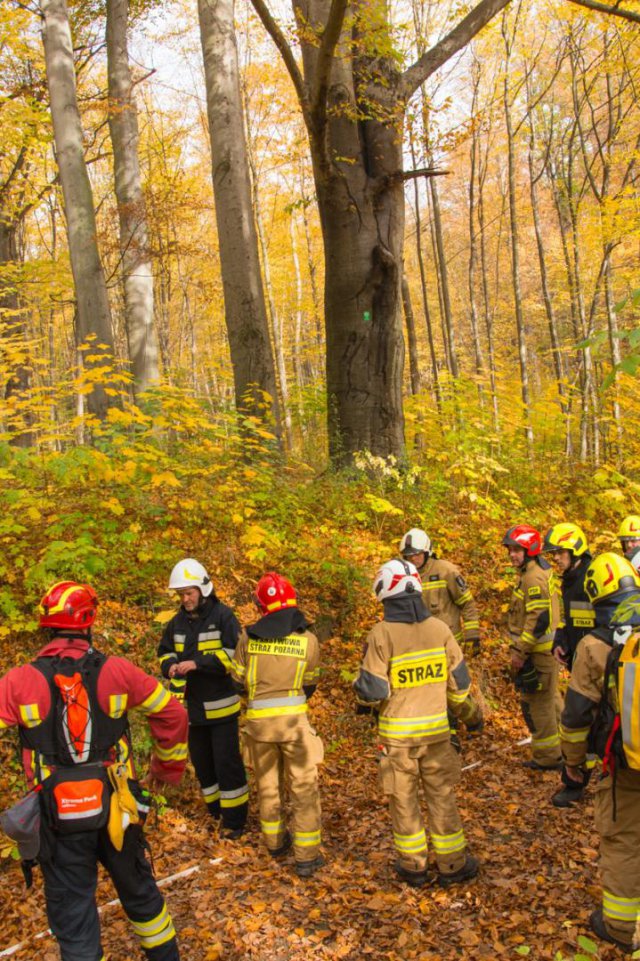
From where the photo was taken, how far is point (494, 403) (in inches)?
581

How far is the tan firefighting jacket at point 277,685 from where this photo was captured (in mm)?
4484

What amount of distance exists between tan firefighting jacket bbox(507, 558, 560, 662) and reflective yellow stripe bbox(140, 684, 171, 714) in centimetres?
366

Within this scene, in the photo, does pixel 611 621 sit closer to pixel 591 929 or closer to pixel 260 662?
pixel 591 929

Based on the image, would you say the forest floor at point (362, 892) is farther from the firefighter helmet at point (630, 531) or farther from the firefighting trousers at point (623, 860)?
the firefighter helmet at point (630, 531)

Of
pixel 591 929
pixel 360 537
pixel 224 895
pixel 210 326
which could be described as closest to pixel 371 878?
pixel 224 895

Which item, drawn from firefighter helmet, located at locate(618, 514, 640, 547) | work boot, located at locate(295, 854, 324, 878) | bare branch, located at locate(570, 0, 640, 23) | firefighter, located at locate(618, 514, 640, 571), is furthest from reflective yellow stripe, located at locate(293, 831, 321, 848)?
bare branch, located at locate(570, 0, 640, 23)

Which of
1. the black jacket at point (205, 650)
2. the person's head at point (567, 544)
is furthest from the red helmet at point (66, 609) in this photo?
the person's head at point (567, 544)

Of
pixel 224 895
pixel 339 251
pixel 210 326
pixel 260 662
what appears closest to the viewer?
pixel 224 895

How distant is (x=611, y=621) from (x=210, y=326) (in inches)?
1362

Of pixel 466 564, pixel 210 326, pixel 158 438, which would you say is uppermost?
pixel 210 326

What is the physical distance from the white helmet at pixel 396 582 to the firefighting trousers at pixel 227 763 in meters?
1.80

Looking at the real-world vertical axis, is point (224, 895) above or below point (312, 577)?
below

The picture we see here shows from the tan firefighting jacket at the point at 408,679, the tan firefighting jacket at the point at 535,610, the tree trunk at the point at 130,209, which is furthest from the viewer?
the tree trunk at the point at 130,209

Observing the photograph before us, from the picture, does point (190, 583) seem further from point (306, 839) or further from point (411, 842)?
point (411, 842)
